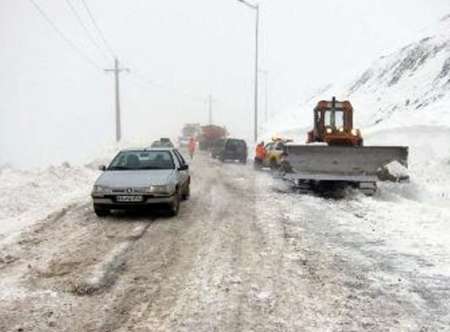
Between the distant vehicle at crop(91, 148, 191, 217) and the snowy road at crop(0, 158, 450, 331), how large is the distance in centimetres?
36

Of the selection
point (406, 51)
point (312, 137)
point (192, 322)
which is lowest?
point (192, 322)

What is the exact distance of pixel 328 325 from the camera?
6098 mm

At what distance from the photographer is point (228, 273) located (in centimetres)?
813

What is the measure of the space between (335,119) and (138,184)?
31.8 feet

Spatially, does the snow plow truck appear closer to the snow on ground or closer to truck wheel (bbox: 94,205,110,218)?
the snow on ground

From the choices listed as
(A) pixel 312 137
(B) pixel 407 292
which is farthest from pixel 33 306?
(A) pixel 312 137

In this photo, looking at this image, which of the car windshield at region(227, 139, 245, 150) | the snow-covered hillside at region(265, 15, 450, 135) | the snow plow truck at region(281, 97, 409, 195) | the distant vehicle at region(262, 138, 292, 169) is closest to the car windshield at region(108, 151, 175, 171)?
the snow plow truck at region(281, 97, 409, 195)

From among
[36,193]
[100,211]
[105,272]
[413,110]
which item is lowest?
[105,272]

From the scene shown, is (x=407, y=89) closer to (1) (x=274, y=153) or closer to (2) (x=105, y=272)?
(1) (x=274, y=153)

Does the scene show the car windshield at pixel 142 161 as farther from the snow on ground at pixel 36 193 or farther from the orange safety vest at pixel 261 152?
the orange safety vest at pixel 261 152

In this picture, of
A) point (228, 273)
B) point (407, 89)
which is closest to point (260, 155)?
point (407, 89)

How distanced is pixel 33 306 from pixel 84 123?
14833 centimetres

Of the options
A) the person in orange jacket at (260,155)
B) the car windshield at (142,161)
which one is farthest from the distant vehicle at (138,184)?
the person in orange jacket at (260,155)

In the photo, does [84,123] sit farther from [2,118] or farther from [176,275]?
[176,275]
